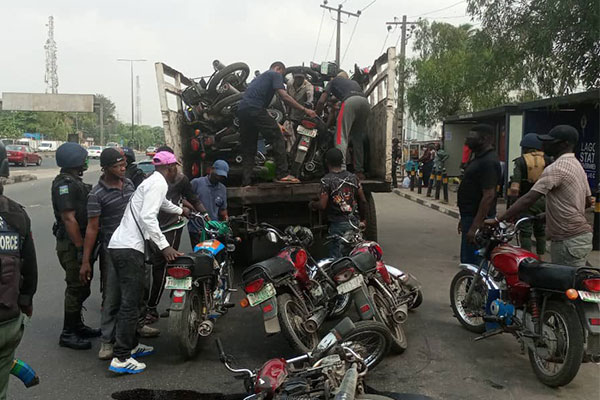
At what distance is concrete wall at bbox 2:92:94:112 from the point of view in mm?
44000

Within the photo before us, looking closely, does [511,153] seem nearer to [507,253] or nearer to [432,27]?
[507,253]

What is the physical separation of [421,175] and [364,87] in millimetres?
10821

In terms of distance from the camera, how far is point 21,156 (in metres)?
34.2

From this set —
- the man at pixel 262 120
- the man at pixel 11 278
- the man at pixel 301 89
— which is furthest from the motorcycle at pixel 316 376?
the man at pixel 301 89

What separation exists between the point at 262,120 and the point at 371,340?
3550mm

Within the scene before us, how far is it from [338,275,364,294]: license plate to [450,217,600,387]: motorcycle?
1.13m

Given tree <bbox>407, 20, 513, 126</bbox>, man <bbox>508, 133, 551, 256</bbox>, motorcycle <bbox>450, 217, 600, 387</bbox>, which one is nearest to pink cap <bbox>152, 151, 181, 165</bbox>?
motorcycle <bbox>450, 217, 600, 387</bbox>

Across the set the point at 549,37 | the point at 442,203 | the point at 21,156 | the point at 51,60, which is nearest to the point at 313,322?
the point at 549,37

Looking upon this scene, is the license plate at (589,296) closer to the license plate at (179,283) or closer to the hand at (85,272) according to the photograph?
the license plate at (179,283)

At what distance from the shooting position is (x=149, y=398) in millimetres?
3613

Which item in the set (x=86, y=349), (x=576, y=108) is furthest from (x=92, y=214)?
(x=576, y=108)

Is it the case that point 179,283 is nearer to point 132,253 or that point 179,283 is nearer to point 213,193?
point 132,253

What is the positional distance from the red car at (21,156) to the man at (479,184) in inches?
1346

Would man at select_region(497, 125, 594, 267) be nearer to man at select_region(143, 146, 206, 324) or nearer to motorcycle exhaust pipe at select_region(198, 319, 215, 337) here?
motorcycle exhaust pipe at select_region(198, 319, 215, 337)
